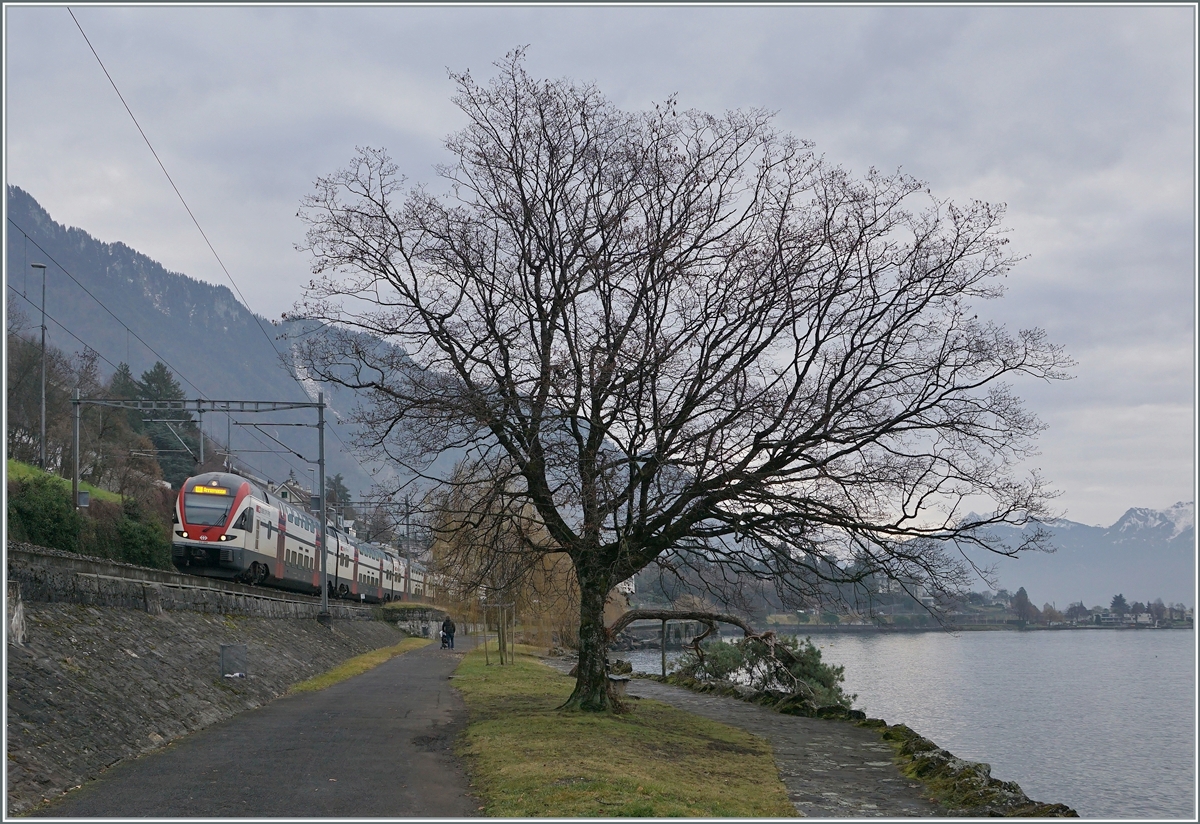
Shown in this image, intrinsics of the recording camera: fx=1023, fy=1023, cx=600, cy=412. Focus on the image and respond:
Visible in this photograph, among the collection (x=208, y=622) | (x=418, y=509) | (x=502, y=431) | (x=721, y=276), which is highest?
(x=721, y=276)

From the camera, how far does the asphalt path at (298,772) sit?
10883 millimetres

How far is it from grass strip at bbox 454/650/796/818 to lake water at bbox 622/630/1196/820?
32.4 ft

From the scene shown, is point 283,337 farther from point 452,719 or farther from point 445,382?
point 452,719

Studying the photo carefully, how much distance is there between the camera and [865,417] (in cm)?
1944

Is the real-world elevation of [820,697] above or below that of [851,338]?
below

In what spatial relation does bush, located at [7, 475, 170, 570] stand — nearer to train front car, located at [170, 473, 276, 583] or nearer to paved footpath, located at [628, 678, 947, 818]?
train front car, located at [170, 473, 276, 583]

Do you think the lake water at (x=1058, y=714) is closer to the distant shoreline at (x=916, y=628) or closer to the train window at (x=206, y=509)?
the train window at (x=206, y=509)

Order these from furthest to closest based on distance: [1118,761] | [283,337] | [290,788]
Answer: [1118,761], [283,337], [290,788]

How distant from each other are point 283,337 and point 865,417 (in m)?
10.8

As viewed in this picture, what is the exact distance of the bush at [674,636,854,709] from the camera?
25.1 metres

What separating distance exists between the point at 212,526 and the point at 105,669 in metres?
18.1

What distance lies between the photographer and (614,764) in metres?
13.7

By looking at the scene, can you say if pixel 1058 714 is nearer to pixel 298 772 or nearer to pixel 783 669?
pixel 783 669

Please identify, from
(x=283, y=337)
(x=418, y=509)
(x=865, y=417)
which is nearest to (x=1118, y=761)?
(x=865, y=417)
